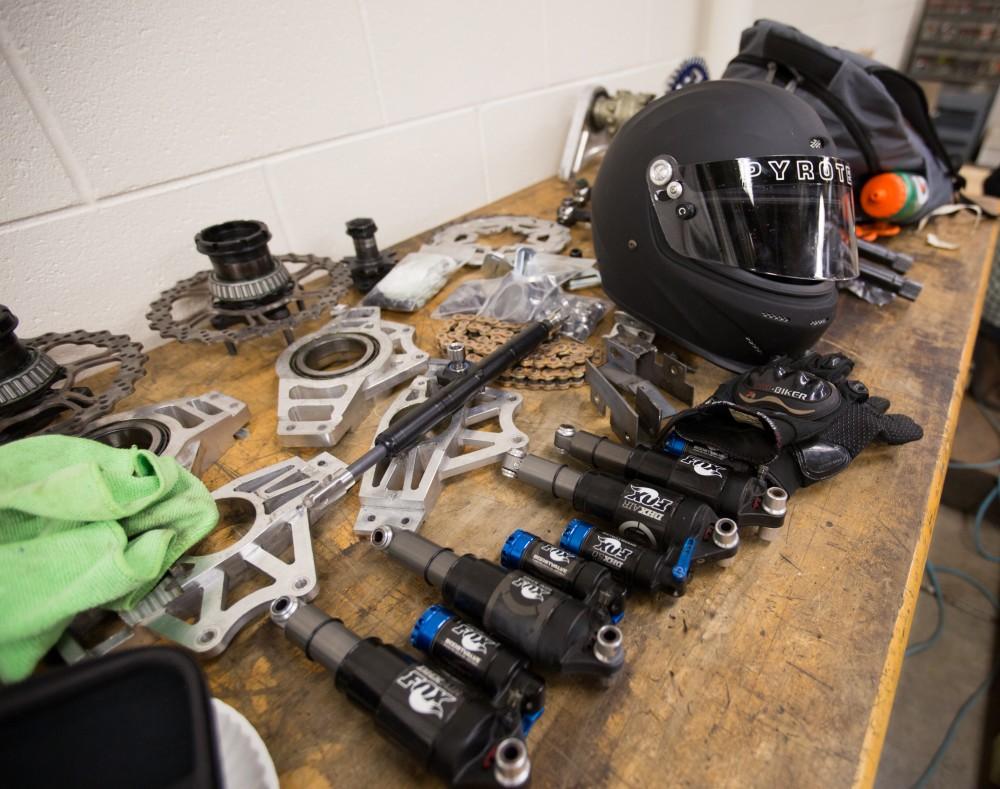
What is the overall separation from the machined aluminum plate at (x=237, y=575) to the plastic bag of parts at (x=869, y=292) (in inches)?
49.0

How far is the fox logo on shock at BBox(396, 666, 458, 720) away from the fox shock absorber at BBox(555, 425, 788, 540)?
0.38 meters

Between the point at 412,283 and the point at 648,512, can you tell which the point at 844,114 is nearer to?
the point at 412,283

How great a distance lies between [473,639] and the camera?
551 millimetres

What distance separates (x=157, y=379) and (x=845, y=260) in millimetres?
1372

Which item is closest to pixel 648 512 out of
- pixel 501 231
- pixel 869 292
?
pixel 869 292

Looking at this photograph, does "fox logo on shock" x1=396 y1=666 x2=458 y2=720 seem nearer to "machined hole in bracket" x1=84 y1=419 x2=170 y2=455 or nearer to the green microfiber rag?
the green microfiber rag

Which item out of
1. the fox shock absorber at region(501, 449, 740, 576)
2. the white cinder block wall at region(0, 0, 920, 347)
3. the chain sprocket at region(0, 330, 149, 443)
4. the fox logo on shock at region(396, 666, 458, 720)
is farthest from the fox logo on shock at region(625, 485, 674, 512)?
the white cinder block wall at region(0, 0, 920, 347)

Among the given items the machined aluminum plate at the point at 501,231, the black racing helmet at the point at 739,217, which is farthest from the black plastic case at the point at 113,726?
the machined aluminum plate at the point at 501,231

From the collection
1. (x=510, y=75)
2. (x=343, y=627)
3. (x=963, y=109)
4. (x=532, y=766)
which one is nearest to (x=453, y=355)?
(x=343, y=627)

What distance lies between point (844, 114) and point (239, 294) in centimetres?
166

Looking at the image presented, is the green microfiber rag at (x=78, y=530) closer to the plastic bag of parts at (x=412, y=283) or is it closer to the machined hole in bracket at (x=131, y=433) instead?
the machined hole in bracket at (x=131, y=433)

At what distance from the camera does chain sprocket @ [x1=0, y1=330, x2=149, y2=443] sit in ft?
2.81

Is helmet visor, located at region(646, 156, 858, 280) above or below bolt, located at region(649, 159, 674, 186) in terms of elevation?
below

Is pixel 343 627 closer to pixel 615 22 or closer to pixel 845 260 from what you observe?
pixel 845 260
